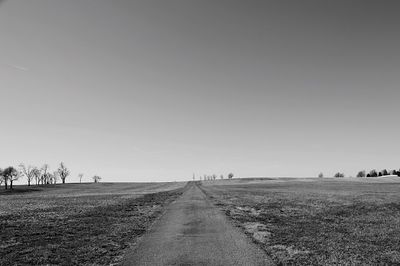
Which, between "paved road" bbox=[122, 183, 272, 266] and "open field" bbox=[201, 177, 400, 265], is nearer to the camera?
"paved road" bbox=[122, 183, 272, 266]

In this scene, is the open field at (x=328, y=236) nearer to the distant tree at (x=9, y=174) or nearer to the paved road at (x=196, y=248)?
the paved road at (x=196, y=248)

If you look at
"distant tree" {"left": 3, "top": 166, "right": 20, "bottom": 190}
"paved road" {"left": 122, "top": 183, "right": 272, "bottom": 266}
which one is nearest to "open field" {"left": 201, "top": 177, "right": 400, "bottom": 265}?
"paved road" {"left": 122, "top": 183, "right": 272, "bottom": 266}

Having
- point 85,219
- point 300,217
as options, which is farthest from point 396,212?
point 85,219

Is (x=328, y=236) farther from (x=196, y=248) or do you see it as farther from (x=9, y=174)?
(x=9, y=174)

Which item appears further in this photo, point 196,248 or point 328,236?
point 328,236

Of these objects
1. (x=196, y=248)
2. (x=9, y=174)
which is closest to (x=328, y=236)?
(x=196, y=248)

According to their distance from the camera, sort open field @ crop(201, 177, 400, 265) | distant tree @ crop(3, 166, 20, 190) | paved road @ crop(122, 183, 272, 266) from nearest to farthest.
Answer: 1. paved road @ crop(122, 183, 272, 266)
2. open field @ crop(201, 177, 400, 265)
3. distant tree @ crop(3, 166, 20, 190)

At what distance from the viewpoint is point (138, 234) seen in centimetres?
1475

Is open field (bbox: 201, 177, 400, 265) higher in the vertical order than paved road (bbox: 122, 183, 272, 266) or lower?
lower

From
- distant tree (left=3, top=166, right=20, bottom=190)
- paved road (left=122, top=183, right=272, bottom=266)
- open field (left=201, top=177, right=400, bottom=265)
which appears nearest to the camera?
paved road (left=122, top=183, right=272, bottom=266)

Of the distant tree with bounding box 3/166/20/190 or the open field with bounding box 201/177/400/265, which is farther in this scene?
the distant tree with bounding box 3/166/20/190

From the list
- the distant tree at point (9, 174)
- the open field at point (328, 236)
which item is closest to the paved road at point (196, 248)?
the open field at point (328, 236)

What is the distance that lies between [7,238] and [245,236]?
1120cm

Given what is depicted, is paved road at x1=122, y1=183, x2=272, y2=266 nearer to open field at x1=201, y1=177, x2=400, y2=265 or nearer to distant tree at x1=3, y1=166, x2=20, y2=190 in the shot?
open field at x1=201, y1=177, x2=400, y2=265
